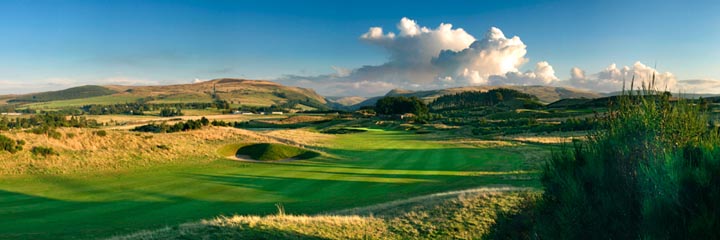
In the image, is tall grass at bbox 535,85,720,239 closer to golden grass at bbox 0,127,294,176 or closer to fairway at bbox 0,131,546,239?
fairway at bbox 0,131,546,239

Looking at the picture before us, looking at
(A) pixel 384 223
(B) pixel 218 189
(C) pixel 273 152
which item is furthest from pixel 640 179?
(C) pixel 273 152

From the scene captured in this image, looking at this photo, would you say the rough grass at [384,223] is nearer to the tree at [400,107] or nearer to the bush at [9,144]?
the bush at [9,144]

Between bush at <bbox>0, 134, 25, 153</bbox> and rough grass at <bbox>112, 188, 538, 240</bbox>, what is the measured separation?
21.4 meters

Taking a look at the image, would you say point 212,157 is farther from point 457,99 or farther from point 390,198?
point 457,99

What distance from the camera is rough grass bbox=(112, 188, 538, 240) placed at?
1024 centimetres

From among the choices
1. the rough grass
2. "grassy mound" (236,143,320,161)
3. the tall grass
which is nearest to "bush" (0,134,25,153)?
"grassy mound" (236,143,320,161)

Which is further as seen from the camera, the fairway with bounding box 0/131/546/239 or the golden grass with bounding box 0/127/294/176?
the golden grass with bounding box 0/127/294/176

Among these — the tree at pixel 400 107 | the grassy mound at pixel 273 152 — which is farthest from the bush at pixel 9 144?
the tree at pixel 400 107

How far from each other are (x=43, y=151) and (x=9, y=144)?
6.05 ft

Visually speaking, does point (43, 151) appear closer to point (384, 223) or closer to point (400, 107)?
point (384, 223)

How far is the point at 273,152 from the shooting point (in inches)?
1455

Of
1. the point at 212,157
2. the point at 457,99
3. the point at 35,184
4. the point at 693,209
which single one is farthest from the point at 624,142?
the point at 457,99

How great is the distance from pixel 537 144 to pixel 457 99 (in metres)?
→ 149

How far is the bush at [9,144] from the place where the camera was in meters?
25.2
